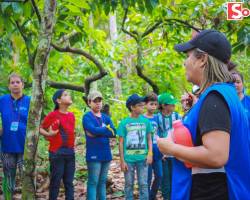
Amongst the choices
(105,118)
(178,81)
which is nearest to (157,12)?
(178,81)

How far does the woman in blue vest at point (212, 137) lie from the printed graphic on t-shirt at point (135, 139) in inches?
142

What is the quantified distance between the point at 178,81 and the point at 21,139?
343 centimetres

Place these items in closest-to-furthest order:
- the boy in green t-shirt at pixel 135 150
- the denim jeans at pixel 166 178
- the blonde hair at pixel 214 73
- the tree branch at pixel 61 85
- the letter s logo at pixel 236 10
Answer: the blonde hair at pixel 214 73
the boy in green t-shirt at pixel 135 150
the letter s logo at pixel 236 10
the denim jeans at pixel 166 178
the tree branch at pixel 61 85

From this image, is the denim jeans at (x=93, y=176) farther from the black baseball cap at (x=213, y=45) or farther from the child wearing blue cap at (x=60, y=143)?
the black baseball cap at (x=213, y=45)

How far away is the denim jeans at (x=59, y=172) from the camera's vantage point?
5531 mm

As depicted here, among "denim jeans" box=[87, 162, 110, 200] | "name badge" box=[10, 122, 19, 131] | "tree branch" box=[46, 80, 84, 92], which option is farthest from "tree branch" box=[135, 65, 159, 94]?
"name badge" box=[10, 122, 19, 131]

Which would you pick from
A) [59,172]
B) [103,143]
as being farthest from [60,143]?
[103,143]

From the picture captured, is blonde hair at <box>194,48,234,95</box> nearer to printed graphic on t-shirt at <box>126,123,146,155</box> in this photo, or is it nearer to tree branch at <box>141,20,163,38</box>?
printed graphic on t-shirt at <box>126,123,146,155</box>

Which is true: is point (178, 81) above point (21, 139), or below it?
above

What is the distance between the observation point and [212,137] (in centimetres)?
192

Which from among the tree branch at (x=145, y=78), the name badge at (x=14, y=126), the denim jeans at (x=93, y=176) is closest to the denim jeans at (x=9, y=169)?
the name badge at (x=14, y=126)

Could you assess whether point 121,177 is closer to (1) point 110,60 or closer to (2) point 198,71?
(1) point 110,60

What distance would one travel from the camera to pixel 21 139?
5.59m

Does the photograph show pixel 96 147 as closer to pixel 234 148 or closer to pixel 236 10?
pixel 236 10
